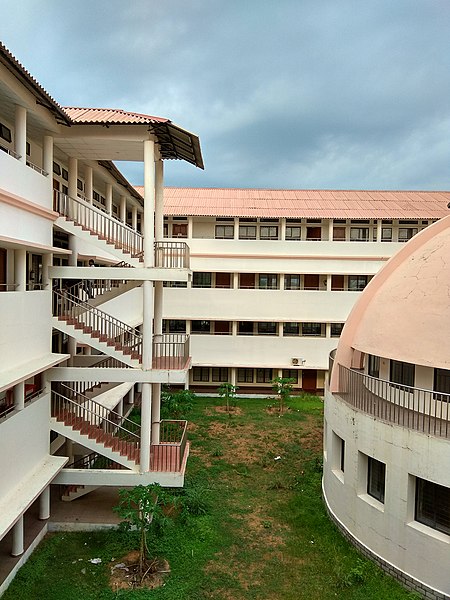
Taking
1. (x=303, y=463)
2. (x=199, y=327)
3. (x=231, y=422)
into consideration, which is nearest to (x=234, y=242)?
(x=199, y=327)

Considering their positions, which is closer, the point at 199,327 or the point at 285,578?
the point at 285,578

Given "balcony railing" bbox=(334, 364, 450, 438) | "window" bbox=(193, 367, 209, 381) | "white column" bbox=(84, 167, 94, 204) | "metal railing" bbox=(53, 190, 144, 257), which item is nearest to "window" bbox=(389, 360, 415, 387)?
"balcony railing" bbox=(334, 364, 450, 438)

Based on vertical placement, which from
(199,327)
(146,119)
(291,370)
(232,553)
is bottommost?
(232,553)

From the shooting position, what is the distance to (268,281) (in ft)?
92.6

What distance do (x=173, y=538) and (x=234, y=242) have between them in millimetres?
17969

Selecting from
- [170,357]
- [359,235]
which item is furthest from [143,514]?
[359,235]

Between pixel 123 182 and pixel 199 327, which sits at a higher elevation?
pixel 123 182

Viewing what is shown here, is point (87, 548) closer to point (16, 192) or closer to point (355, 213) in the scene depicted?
point (16, 192)

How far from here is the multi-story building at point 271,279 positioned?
2717cm

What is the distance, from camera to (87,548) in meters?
11.9

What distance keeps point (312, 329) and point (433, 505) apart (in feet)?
58.7

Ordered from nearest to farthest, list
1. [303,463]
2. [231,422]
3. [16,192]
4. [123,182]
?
[16,192], [303,463], [123,182], [231,422]

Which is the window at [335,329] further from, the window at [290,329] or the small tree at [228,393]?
the small tree at [228,393]

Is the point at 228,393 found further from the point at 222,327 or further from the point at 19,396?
the point at 19,396
